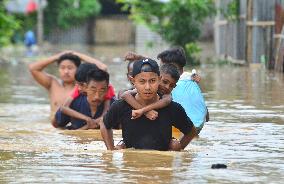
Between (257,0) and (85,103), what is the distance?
1192 centimetres

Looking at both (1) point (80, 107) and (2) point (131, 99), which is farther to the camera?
(1) point (80, 107)

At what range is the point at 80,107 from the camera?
11.9 meters

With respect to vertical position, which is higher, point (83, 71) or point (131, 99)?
point (131, 99)

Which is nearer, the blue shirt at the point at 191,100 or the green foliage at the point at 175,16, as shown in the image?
the blue shirt at the point at 191,100

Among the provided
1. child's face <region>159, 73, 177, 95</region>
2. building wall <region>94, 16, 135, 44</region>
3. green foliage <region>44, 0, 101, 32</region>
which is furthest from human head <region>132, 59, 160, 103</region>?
building wall <region>94, 16, 135, 44</region>

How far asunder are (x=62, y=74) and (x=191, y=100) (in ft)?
10.5

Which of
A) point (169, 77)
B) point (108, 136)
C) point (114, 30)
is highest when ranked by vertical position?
point (169, 77)

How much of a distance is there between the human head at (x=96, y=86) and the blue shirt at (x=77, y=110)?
Answer: 0.42ft

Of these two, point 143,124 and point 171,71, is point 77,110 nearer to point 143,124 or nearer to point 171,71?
point 171,71

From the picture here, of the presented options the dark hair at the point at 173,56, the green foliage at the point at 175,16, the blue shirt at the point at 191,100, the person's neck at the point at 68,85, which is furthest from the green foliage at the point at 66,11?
the blue shirt at the point at 191,100

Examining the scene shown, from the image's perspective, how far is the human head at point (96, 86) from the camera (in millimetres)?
11383

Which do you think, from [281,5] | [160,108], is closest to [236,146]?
[160,108]

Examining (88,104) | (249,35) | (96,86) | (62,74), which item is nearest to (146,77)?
(96,86)

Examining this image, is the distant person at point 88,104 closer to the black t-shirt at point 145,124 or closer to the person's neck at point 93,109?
the person's neck at point 93,109
